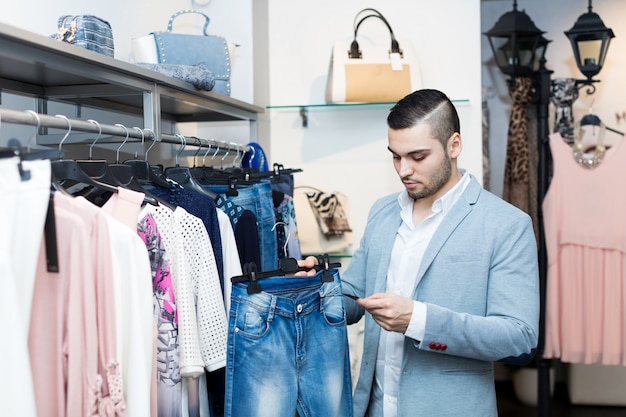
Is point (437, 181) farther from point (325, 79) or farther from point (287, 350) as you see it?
point (325, 79)

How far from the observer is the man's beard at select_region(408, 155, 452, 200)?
236 centimetres

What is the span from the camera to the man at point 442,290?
7.06ft

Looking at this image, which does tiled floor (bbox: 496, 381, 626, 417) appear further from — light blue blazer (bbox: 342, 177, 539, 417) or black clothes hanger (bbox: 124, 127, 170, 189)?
black clothes hanger (bbox: 124, 127, 170, 189)

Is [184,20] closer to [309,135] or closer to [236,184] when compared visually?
[309,135]

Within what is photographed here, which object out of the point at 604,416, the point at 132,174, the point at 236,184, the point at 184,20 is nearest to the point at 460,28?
the point at 184,20

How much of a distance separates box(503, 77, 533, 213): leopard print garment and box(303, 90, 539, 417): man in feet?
7.35

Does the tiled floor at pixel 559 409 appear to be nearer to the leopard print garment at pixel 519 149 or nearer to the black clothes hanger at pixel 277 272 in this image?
the leopard print garment at pixel 519 149

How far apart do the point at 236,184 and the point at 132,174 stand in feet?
→ 2.10

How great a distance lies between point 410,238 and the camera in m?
2.44

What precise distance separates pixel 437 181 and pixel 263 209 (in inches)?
28.9

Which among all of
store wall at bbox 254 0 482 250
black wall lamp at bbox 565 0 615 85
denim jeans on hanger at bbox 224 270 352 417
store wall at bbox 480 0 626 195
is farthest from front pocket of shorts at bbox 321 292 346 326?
store wall at bbox 480 0 626 195

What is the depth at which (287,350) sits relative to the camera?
6.86 ft

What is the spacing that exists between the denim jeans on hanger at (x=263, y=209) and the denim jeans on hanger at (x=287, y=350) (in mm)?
632

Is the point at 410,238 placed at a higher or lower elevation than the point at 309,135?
lower
